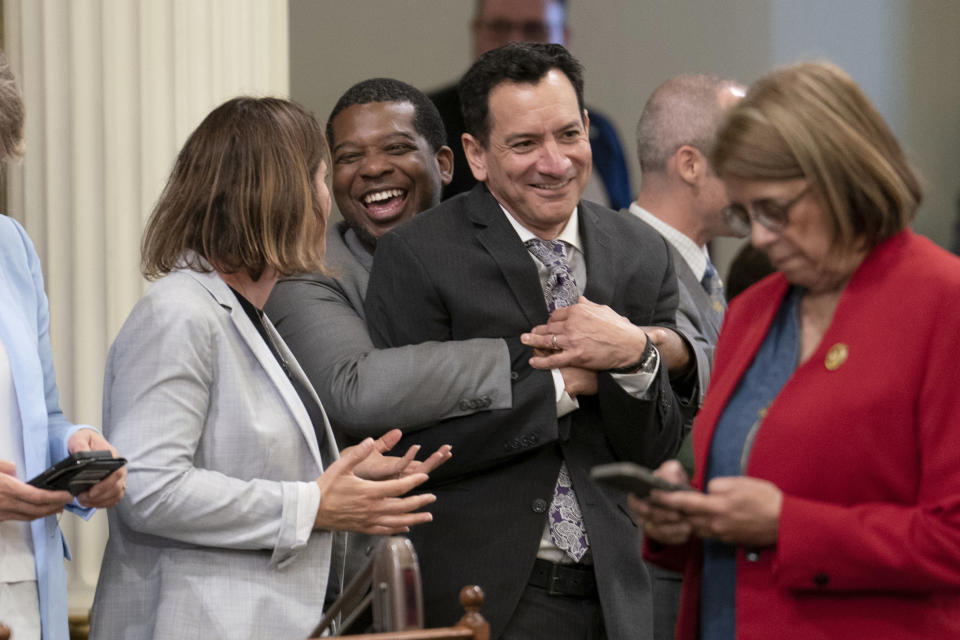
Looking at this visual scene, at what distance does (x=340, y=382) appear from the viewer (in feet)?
7.97

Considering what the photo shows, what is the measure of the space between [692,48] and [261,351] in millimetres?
3289

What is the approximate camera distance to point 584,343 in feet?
7.53

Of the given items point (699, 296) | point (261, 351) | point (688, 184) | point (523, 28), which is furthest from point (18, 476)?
point (523, 28)

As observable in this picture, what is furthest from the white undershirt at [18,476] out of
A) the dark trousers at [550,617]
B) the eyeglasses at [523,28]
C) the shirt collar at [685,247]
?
the eyeglasses at [523,28]

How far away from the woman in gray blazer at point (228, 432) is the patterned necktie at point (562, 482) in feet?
0.85

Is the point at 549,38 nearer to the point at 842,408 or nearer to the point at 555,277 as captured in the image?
the point at 555,277

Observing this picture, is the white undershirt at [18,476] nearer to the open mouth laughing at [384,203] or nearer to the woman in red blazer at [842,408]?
the woman in red blazer at [842,408]

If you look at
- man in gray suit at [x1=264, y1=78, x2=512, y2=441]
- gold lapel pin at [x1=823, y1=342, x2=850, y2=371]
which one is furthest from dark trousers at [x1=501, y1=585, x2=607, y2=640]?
gold lapel pin at [x1=823, y1=342, x2=850, y2=371]

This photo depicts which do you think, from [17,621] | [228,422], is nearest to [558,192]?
[228,422]

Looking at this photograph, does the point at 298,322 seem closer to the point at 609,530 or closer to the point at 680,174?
the point at 609,530

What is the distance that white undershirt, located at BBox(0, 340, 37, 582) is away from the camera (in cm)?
205

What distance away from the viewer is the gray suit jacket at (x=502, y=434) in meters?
2.30

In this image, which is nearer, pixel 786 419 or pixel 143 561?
pixel 786 419

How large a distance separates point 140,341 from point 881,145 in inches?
47.2
